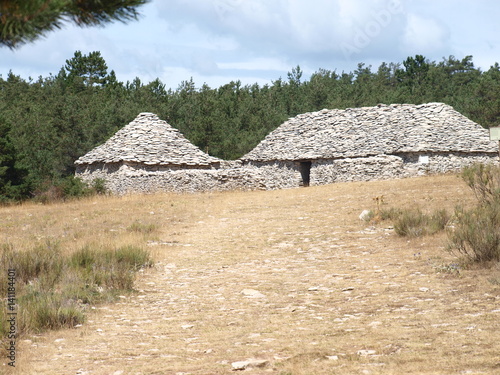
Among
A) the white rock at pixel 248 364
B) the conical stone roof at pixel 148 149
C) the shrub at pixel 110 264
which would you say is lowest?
the white rock at pixel 248 364

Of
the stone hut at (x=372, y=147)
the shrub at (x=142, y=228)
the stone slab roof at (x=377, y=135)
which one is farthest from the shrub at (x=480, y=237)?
the stone slab roof at (x=377, y=135)

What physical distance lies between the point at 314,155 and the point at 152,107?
20387 millimetres

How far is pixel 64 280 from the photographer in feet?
30.5

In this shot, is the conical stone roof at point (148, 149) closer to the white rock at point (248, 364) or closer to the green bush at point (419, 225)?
the green bush at point (419, 225)

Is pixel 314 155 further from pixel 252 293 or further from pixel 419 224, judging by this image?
pixel 252 293

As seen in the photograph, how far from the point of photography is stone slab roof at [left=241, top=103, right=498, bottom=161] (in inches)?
1193

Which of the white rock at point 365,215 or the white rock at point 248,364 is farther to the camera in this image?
the white rock at point 365,215

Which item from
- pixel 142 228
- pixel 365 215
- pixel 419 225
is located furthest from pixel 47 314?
pixel 365 215

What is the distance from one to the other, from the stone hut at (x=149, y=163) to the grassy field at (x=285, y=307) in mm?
11149

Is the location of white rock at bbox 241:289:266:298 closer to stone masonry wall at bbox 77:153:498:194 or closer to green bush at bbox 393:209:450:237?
green bush at bbox 393:209:450:237

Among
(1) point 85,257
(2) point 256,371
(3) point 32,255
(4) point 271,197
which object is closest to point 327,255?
(1) point 85,257

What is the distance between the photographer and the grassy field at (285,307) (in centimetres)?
579

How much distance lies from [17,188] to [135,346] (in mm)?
22914

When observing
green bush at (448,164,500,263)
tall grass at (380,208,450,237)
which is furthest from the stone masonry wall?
green bush at (448,164,500,263)
